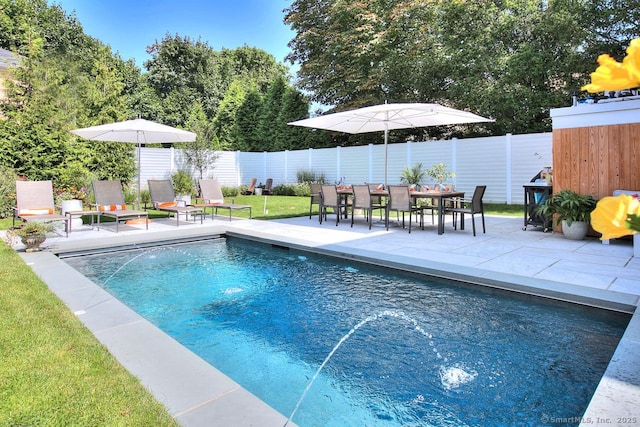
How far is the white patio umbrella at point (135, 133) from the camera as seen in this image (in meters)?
8.58

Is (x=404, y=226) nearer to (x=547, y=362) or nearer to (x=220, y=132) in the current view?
(x=547, y=362)

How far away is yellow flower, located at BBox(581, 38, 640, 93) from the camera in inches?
20.1

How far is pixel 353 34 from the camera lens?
18.2 meters

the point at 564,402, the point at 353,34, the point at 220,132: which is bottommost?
the point at 564,402

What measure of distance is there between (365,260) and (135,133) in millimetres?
7005

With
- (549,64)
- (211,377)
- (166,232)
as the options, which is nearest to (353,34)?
(549,64)

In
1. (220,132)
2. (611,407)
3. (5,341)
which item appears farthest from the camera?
(220,132)

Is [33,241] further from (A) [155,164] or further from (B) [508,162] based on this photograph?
(B) [508,162]

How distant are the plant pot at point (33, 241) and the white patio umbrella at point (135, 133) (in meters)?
3.34

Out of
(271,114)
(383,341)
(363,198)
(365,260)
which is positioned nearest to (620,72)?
(383,341)

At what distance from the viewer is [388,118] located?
9.23 metres

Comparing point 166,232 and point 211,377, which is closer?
point 211,377

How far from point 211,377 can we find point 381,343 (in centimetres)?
144

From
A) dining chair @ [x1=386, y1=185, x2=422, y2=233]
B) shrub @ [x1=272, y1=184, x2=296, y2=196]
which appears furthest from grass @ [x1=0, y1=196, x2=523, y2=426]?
shrub @ [x1=272, y1=184, x2=296, y2=196]
